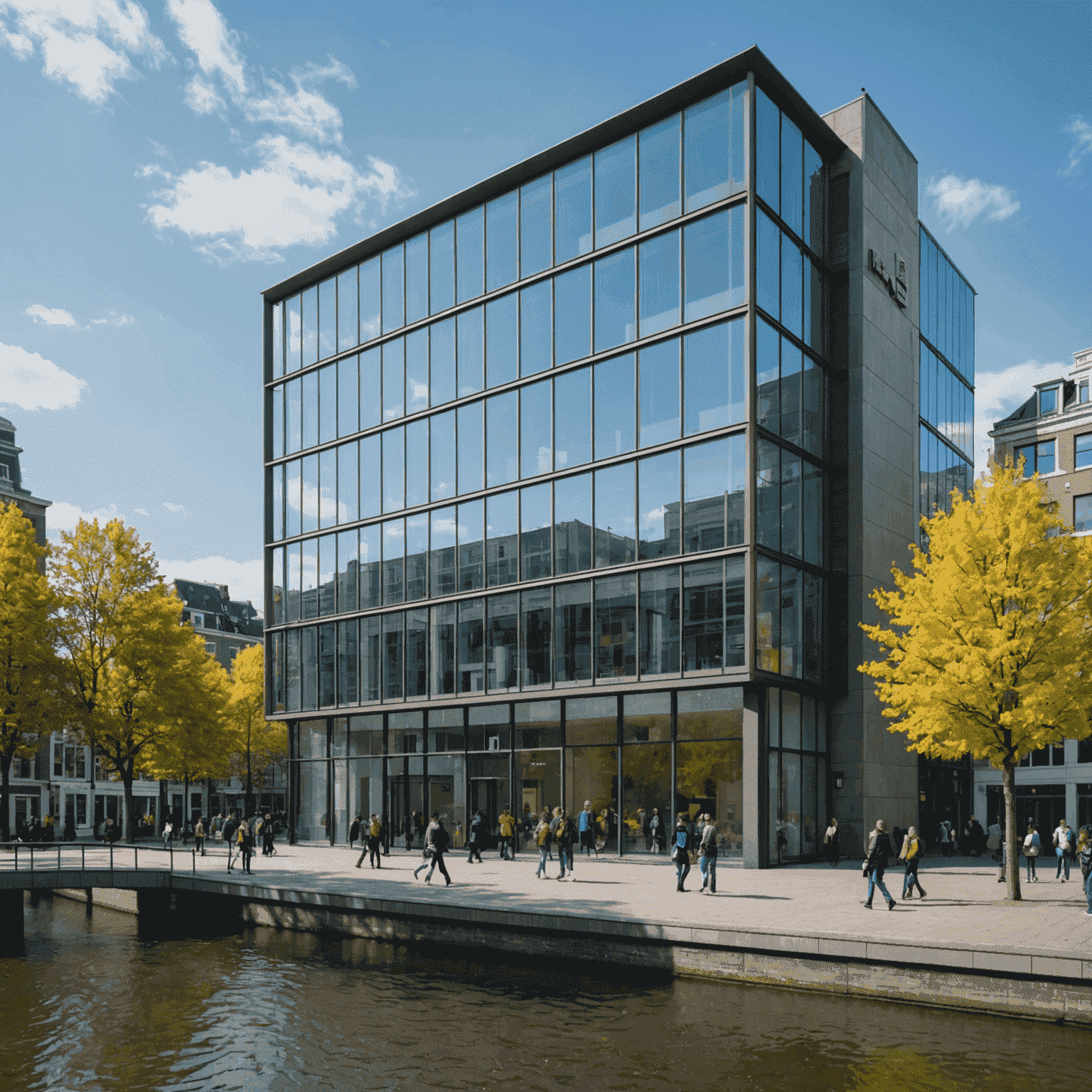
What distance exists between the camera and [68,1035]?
14.9m

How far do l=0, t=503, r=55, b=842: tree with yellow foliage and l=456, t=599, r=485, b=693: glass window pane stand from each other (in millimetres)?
14087

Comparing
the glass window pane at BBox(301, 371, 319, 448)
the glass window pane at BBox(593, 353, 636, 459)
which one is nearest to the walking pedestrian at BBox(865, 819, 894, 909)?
the glass window pane at BBox(593, 353, 636, 459)

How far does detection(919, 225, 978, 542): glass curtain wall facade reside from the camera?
134 ft

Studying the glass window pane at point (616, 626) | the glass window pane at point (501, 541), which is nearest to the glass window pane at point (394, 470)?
the glass window pane at point (501, 541)

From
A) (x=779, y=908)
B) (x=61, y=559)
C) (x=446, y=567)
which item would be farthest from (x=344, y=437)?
(x=779, y=908)

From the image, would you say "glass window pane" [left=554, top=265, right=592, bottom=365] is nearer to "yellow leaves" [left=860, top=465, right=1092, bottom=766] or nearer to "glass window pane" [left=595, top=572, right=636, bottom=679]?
"glass window pane" [left=595, top=572, right=636, bottom=679]

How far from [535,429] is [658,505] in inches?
220

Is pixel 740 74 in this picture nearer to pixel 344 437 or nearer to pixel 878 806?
pixel 344 437

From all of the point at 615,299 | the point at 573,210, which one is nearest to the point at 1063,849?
the point at 615,299

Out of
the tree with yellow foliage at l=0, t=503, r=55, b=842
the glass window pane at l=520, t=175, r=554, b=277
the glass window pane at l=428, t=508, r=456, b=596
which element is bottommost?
the tree with yellow foliage at l=0, t=503, r=55, b=842

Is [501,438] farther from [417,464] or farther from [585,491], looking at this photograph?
[585,491]

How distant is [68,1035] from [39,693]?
2484 cm

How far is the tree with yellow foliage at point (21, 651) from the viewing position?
37062 mm

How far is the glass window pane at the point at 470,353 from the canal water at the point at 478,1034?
21.6 meters
